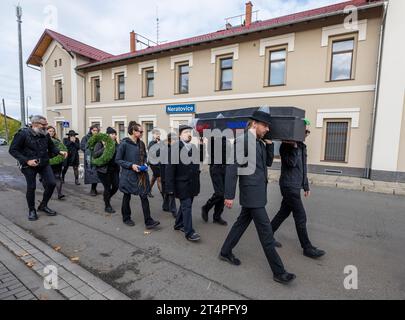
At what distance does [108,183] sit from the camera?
17.7ft

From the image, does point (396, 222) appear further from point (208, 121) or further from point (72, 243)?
point (208, 121)

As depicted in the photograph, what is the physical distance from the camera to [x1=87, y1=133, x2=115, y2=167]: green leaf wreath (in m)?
5.24

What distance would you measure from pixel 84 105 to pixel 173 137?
14837mm

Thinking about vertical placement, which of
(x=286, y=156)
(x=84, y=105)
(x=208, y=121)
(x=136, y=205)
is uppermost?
(x=84, y=105)

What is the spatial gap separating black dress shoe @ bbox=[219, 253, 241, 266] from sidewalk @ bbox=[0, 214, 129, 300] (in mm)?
1284

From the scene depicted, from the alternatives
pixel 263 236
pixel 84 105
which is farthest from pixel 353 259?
pixel 84 105

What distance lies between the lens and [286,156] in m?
3.33

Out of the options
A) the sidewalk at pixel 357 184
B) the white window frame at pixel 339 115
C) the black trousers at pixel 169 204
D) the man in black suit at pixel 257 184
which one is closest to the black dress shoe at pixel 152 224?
the black trousers at pixel 169 204

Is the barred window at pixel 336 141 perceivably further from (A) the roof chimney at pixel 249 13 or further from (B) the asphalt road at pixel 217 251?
(A) the roof chimney at pixel 249 13

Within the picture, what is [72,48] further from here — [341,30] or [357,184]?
[357,184]

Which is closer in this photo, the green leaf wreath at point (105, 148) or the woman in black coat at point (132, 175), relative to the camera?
the woman in black coat at point (132, 175)

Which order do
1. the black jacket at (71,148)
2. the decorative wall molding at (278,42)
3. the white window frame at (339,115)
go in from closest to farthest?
the black jacket at (71,148)
the white window frame at (339,115)
the decorative wall molding at (278,42)

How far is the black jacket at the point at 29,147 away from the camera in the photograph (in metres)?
4.40

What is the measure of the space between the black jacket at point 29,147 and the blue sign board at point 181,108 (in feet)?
27.8
